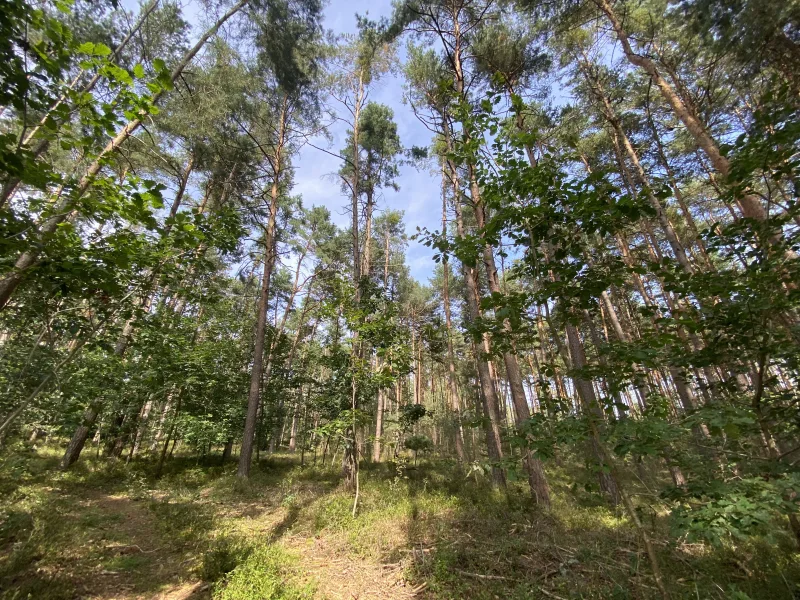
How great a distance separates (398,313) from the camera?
9094 millimetres

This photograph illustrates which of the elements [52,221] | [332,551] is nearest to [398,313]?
[332,551]

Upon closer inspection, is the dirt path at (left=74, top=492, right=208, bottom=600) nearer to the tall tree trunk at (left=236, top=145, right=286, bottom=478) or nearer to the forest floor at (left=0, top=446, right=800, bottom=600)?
the forest floor at (left=0, top=446, right=800, bottom=600)

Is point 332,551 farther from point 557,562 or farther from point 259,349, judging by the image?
point 259,349

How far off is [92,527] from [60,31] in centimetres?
773

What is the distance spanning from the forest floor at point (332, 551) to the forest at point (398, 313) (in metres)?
0.06

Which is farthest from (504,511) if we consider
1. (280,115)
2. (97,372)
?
(280,115)

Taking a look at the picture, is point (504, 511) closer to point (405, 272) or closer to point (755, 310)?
point (755, 310)

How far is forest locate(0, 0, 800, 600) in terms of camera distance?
101 inches

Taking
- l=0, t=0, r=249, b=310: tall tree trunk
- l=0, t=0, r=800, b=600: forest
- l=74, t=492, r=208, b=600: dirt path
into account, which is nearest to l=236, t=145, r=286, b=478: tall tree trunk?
l=0, t=0, r=800, b=600: forest

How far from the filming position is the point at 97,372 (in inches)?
251

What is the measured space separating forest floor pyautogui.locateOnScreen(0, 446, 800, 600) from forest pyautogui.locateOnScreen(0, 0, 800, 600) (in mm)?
55

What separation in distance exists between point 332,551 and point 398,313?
5.40m

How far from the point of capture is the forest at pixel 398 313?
2.57 metres

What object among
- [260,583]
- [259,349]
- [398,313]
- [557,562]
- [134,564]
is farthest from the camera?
[259,349]
